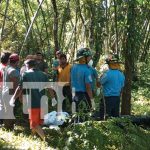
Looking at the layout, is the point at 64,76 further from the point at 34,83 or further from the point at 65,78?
the point at 34,83

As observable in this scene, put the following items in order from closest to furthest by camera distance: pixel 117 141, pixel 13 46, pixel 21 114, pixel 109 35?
1. pixel 117 141
2. pixel 21 114
3. pixel 109 35
4. pixel 13 46

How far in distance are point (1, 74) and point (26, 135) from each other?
1.59 metres

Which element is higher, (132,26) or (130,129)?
(132,26)

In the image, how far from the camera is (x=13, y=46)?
23.6 m

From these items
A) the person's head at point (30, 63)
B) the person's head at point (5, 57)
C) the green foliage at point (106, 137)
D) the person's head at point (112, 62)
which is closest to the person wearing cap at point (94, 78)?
the person's head at point (112, 62)

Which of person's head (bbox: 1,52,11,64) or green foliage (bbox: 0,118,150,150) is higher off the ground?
person's head (bbox: 1,52,11,64)

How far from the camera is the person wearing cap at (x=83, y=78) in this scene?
7.72 m

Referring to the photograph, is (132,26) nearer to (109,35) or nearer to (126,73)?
(126,73)

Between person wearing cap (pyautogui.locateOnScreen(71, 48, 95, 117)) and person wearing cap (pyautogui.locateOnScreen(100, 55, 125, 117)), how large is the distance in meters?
0.46

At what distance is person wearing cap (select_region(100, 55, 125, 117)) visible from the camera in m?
8.09

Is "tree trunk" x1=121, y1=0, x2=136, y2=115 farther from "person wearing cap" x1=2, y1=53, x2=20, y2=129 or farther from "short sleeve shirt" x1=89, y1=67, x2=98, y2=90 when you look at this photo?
"person wearing cap" x1=2, y1=53, x2=20, y2=129

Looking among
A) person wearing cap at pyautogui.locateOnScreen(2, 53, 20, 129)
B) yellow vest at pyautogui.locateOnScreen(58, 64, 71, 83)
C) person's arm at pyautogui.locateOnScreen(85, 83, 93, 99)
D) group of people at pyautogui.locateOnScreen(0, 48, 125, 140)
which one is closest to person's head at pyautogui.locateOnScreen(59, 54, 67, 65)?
group of people at pyautogui.locateOnScreen(0, 48, 125, 140)

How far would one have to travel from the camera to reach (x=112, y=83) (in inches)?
320

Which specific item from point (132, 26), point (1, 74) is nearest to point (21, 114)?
point (1, 74)
